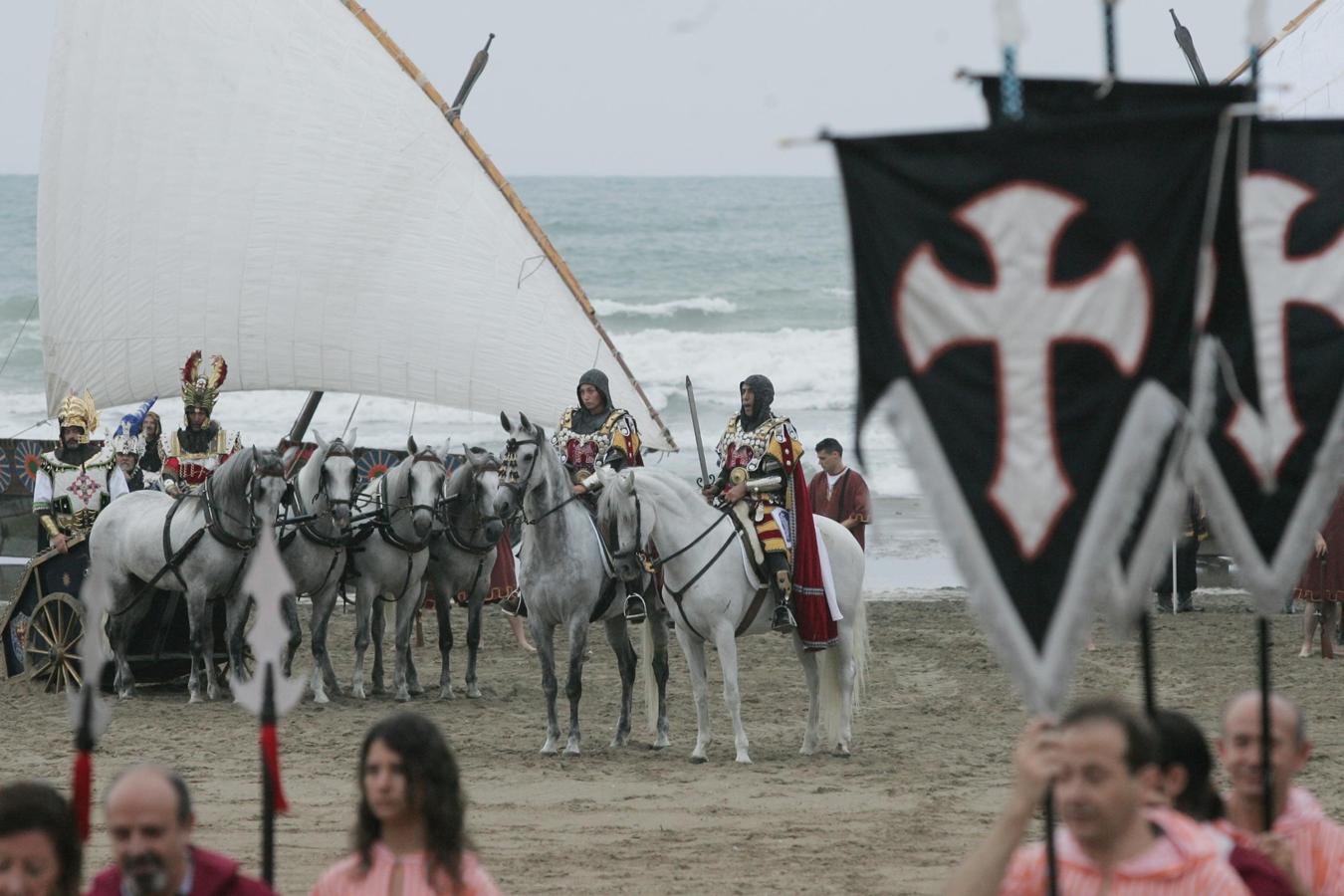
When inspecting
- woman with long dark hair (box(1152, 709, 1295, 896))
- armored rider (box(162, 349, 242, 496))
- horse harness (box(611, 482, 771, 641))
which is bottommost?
woman with long dark hair (box(1152, 709, 1295, 896))

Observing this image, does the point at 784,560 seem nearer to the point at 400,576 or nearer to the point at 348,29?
the point at 400,576

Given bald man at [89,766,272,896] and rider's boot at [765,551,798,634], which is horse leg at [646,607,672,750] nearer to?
rider's boot at [765,551,798,634]

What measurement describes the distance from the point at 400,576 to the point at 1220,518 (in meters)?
10.8

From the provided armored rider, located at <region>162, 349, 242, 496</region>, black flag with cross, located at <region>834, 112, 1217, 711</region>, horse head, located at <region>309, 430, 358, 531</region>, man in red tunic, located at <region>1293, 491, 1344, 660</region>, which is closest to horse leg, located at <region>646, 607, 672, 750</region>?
horse head, located at <region>309, 430, 358, 531</region>

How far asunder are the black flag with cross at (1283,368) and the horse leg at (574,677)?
756 cm

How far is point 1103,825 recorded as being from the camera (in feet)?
14.2

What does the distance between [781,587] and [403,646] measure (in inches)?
157

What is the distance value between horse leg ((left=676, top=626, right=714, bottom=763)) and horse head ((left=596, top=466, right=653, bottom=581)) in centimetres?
51

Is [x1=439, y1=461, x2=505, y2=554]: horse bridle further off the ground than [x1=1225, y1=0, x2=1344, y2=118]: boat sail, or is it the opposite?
[x1=1225, y1=0, x2=1344, y2=118]: boat sail

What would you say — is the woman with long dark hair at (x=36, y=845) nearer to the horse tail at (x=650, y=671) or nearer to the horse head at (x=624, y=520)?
the horse head at (x=624, y=520)

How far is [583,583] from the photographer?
1316cm

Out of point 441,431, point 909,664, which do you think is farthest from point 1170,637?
point 441,431

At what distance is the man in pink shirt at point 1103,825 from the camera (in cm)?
430

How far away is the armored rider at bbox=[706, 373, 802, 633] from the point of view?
41.5ft
